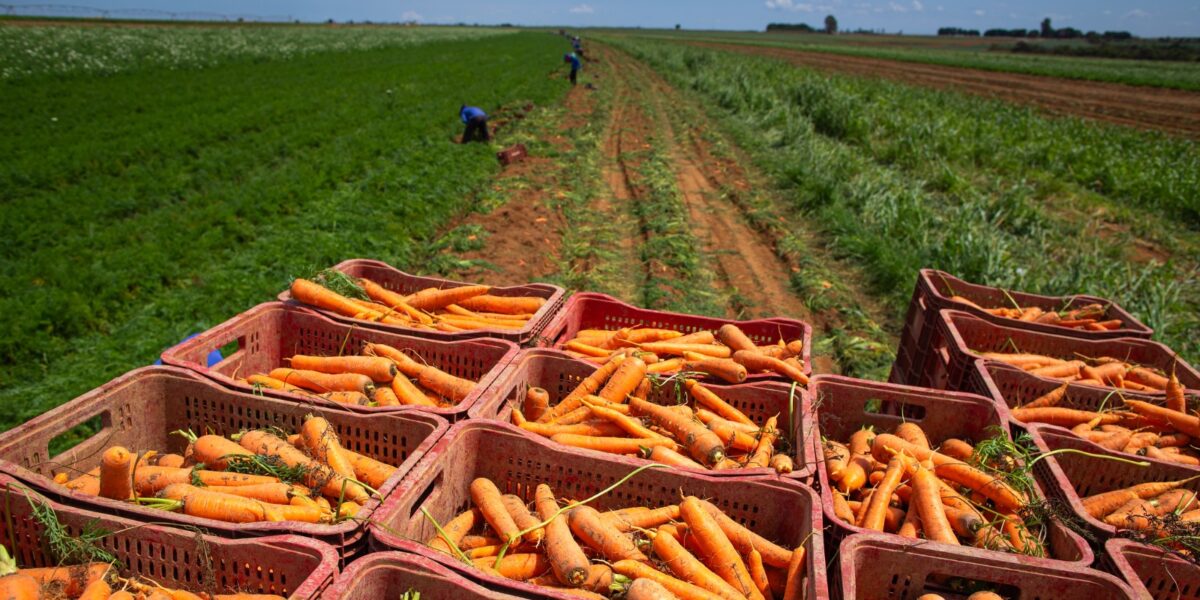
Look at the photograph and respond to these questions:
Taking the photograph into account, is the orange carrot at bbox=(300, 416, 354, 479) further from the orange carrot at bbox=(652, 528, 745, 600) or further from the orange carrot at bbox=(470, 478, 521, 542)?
the orange carrot at bbox=(652, 528, 745, 600)

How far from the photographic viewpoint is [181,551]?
7.38ft

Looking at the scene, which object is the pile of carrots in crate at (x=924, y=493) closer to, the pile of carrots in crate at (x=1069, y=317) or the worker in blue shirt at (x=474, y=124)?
the pile of carrots in crate at (x=1069, y=317)

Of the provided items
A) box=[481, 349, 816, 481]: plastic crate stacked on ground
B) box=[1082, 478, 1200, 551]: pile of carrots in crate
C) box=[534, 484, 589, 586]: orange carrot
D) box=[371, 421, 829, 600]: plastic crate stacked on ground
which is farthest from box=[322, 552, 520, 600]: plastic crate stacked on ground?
box=[1082, 478, 1200, 551]: pile of carrots in crate

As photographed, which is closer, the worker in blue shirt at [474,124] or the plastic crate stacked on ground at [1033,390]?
the plastic crate stacked on ground at [1033,390]

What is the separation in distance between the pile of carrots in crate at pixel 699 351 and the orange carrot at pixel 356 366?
1.05 metres

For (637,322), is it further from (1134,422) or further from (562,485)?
(1134,422)

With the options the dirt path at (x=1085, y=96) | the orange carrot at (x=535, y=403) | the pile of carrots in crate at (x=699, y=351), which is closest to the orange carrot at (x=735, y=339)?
the pile of carrots in crate at (x=699, y=351)

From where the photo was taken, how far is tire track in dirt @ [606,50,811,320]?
25.7 feet

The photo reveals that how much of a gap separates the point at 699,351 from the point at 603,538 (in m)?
1.68

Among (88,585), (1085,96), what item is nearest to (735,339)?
(88,585)

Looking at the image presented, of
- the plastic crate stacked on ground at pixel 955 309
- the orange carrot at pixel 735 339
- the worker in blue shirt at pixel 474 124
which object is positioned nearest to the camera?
the orange carrot at pixel 735 339

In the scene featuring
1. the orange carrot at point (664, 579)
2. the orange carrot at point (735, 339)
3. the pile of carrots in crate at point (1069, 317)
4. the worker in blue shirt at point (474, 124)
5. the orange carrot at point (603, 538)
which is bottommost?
the orange carrot at point (664, 579)

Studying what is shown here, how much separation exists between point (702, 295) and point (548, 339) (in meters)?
4.16

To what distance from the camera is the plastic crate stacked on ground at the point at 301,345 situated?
11.9 ft
